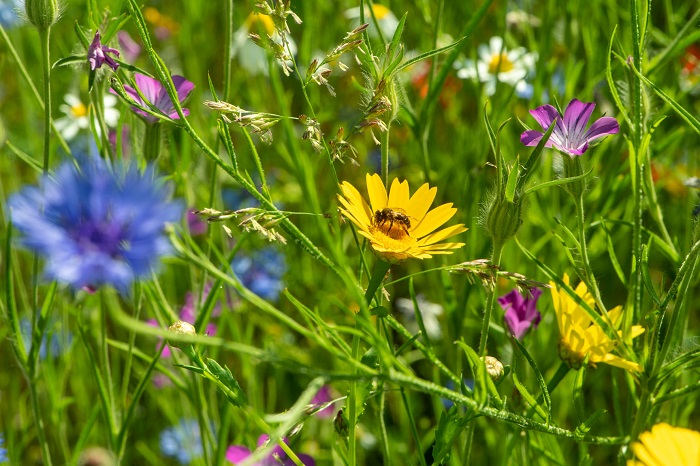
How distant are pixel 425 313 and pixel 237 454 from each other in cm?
73

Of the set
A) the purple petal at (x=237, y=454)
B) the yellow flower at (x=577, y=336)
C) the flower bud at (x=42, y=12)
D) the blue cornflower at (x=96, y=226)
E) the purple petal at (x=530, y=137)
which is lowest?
the purple petal at (x=237, y=454)

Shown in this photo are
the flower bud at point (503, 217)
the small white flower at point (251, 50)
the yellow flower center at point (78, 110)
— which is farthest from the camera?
the small white flower at point (251, 50)

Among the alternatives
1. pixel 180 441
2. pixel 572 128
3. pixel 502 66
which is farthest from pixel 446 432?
pixel 502 66

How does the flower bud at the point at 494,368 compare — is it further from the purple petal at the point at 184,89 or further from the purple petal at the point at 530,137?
the purple petal at the point at 184,89

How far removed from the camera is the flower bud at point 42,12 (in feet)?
2.31

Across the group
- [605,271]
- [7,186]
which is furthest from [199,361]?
[7,186]

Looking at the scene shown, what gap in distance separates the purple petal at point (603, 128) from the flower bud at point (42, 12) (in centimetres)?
49

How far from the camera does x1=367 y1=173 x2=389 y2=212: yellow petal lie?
2.36 ft

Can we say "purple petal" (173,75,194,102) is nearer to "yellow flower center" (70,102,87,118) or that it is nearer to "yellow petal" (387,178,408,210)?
"yellow petal" (387,178,408,210)

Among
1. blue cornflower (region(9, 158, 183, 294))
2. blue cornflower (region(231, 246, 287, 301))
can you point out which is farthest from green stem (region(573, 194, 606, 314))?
blue cornflower (region(231, 246, 287, 301))

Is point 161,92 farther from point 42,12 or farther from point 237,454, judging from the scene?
point 237,454

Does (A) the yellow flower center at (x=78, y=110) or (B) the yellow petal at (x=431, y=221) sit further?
(A) the yellow flower center at (x=78, y=110)

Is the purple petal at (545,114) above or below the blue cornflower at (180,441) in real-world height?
above

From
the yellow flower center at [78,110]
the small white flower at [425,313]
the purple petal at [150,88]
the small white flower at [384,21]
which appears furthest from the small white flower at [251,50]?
the purple petal at [150,88]
